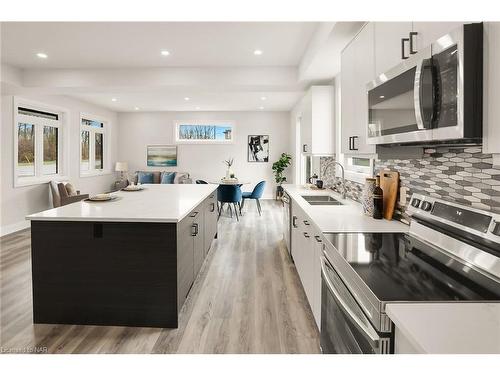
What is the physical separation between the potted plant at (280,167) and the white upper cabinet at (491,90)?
25.5 ft

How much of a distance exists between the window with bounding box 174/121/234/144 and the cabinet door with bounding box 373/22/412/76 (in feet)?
24.6

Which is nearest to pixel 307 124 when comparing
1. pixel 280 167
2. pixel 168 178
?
pixel 280 167

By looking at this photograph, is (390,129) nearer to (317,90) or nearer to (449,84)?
(449,84)

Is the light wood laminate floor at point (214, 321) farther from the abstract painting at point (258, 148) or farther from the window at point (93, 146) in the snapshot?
the abstract painting at point (258, 148)

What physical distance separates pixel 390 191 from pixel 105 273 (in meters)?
2.12

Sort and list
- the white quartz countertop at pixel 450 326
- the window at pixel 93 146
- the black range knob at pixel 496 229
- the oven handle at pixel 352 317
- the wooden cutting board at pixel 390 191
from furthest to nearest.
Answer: the window at pixel 93 146
the wooden cutting board at pixel 390 191
the black range knob at pixel 496 229
the oven handle at pixel 352 317
the white quartz countertop at pixel 450 326

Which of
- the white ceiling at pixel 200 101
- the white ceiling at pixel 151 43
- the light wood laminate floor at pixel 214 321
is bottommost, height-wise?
the light wood laminate floor at pixel 214 321

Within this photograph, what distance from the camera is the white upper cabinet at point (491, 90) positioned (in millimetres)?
1004

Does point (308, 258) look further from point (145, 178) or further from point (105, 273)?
point (145, 178)

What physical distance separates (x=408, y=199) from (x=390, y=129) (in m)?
0.63

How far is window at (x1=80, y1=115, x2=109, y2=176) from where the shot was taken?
7773 mm

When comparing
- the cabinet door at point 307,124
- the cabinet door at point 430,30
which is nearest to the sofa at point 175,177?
the cabinet door at point 307,124

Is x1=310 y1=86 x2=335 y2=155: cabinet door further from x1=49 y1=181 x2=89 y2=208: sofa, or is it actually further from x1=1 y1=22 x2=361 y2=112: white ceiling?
x1=49 y1=181 x2=89 y2=208: sofa

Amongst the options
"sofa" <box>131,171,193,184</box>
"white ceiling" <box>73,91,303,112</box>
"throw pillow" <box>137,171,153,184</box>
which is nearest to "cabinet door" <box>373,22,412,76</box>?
"white ceiling" <box>73,91,303,112</box>
